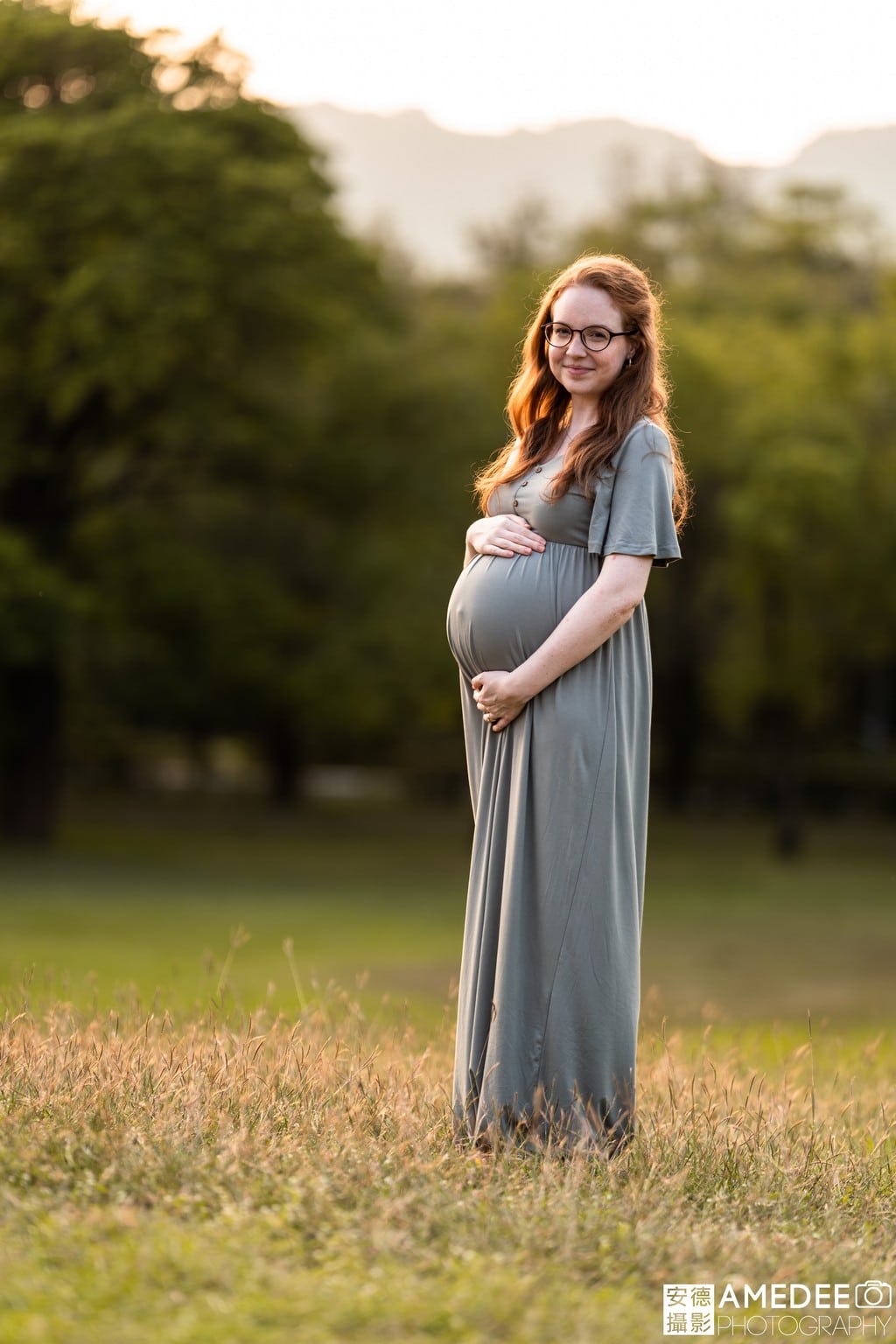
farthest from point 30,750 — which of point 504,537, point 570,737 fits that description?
point 570,737

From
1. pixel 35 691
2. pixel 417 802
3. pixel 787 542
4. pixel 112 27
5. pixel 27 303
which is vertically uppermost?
pixel 112 27

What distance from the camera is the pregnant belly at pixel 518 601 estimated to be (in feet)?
14.3

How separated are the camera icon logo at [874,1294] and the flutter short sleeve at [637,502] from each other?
6.01ft

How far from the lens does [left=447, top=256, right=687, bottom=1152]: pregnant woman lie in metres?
4.23

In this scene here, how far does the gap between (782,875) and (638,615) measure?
23.8 m

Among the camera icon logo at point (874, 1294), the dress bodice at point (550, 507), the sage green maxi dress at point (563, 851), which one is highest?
the dress bodice at point (550, 507)

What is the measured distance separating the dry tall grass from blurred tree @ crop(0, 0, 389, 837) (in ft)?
59.1

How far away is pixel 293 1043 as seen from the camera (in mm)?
4707

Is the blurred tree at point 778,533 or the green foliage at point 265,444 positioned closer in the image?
the green foliage at point 265,444

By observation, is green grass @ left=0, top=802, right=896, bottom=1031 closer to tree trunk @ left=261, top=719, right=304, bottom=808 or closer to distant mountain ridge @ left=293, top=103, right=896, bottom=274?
tree trunk @ left=261, top=719, right=304, bottom=808

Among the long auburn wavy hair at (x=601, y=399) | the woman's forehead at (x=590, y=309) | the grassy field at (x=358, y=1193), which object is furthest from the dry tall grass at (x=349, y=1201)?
the woman's forehead at (x=590, y=309)

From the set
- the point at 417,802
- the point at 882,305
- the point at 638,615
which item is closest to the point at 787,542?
the point at 882,305

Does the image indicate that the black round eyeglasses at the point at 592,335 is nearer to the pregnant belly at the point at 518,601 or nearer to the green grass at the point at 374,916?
the pregnant belly at the point at 518,601

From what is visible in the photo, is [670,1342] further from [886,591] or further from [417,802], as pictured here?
[417,802]
